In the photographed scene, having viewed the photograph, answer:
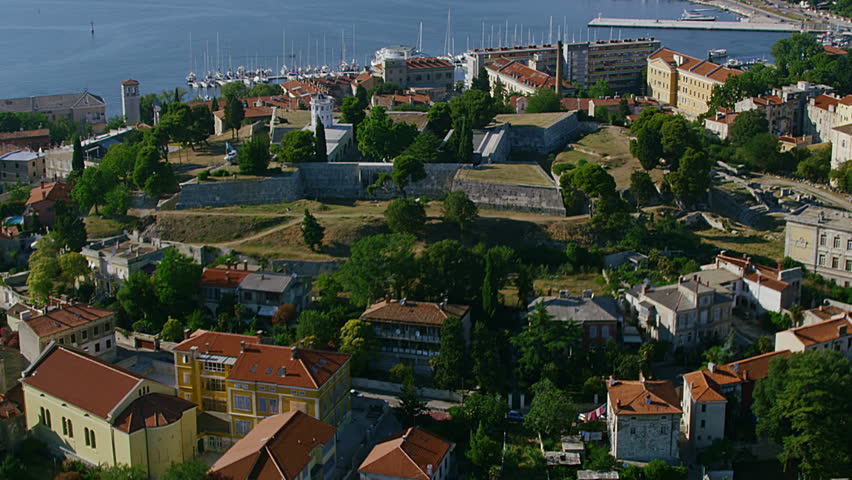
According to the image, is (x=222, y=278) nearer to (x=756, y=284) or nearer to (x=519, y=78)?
(x=756, y=284)

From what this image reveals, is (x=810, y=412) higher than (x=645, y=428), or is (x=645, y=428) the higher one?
(x=810, y=412)

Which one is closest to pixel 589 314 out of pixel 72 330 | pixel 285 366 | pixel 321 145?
pixel 285 366

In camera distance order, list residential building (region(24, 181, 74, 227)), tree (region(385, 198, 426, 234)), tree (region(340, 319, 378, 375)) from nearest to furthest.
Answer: tree (region(340, 319, 378, 375)) < tree (region(385, 198, 426, 234)) < residential building (region(24, 181, 74, 227))

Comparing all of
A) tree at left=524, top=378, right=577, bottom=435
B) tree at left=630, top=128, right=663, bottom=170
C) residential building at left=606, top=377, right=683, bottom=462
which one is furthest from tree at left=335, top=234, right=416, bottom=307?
tree at left=630, top=128, right=663, bottom=170

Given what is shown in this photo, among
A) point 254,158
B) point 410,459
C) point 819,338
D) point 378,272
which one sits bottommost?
point 410,459

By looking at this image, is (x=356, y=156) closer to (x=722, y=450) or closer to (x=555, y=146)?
(x=555, y=146)

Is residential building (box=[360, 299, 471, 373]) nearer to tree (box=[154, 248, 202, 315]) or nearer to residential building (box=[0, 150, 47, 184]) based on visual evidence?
tree (box=[154, 248, 202, 315])

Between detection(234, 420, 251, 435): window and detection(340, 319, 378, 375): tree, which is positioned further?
detection(340, 319, 378, 375): tree

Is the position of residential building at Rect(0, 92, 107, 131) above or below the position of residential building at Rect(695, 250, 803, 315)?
above
